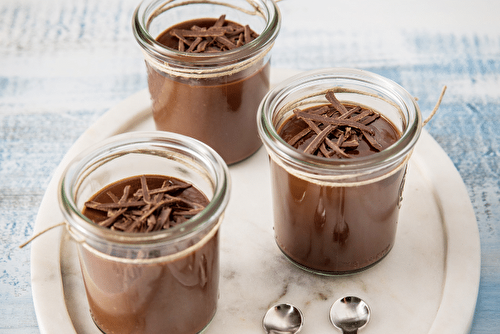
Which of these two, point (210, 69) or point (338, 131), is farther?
point (210, 69)

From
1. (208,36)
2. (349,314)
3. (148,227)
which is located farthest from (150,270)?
(208,36)

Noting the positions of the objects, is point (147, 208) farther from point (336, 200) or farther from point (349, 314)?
point (349, 314)

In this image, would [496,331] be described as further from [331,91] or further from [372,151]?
[331,91]

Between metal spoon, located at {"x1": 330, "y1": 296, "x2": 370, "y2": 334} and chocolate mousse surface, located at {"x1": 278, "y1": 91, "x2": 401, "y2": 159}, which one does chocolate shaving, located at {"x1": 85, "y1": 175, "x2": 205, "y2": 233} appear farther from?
metal spoon, located at {"x1": 330, "y1": 296, "x2": 370, "y2": 334}

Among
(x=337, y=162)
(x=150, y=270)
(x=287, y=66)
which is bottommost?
(x=287, y=66)

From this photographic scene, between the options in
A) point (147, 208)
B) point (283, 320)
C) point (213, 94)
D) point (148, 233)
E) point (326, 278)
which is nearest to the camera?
point (148, 233)

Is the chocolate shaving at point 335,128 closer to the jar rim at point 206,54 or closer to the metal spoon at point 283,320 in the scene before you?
the jar rim at point 206,54

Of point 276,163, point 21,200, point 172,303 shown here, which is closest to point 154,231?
point 172,303
